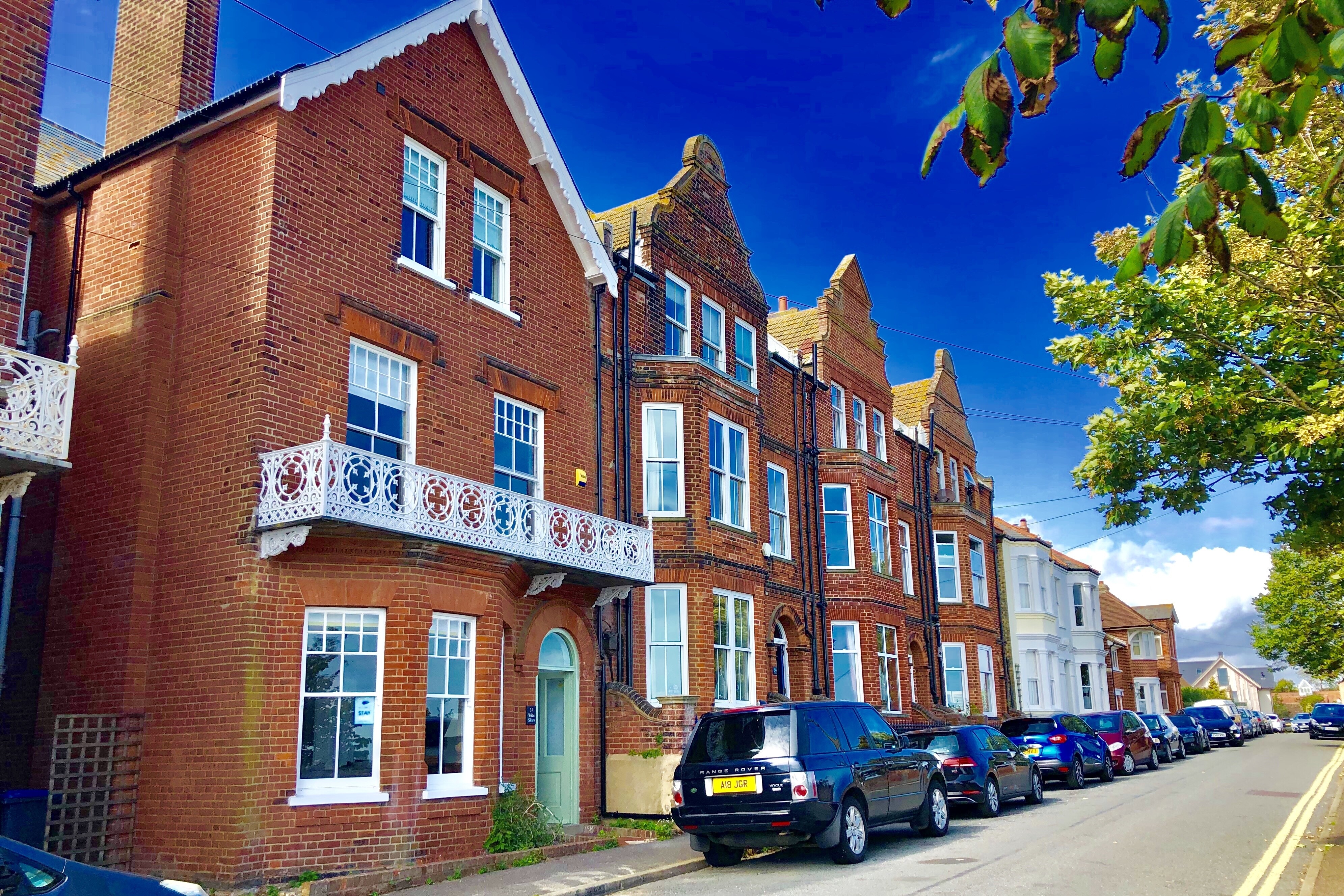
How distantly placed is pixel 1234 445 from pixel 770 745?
7.79 meters

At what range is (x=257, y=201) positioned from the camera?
12.9 m

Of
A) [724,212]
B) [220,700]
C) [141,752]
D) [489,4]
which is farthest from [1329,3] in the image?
[724,212]

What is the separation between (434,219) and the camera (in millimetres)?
15336

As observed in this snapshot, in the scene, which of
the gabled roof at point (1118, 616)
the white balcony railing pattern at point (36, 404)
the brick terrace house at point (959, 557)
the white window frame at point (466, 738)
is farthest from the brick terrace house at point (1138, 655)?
the white balcony railing pattern at point (36, 404)

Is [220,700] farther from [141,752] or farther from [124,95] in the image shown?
[124,95]

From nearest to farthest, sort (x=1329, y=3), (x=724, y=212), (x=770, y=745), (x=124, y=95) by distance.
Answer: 1. (x=1329, y=3)
2. (x=770, y=745)
3. (x=124, y=95)
4. (x=724, y=212)

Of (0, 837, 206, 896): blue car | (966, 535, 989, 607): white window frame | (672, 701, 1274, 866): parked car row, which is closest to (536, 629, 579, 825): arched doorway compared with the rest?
(672, 701, 1274, 866): parked car row

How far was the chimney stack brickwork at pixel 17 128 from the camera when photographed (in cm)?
1102

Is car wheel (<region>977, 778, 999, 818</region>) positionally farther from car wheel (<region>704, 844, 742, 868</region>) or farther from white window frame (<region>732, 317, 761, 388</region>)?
white window frame (<region>732, 317, 761, 388</region>)

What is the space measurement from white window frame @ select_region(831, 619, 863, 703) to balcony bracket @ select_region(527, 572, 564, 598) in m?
11.3

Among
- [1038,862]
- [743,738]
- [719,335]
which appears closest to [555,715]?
[743,738]

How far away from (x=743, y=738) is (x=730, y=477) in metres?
8.39

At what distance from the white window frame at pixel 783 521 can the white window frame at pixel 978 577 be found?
1182cm

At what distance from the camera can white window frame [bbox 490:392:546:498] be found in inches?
629
